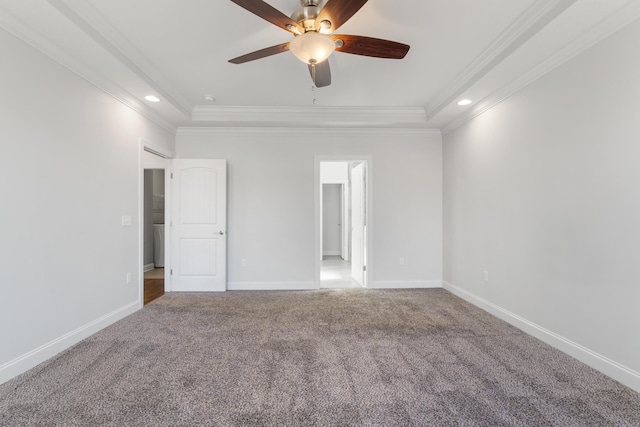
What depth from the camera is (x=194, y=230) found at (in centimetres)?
443

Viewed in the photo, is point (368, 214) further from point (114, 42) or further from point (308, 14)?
point (114, 42)

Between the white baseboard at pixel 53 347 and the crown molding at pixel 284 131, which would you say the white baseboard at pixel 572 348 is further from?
the white baseboard at pixel 53 347

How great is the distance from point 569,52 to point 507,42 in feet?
1.54

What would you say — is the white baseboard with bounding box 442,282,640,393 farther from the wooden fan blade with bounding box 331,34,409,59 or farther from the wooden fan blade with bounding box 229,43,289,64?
the wooden fan blade with bounding box 229,43,289,64

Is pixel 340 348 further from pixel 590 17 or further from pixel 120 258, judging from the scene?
pixel 590 17

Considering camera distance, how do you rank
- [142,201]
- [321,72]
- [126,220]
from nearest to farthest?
[321,72] → [126,220] → [142,201]

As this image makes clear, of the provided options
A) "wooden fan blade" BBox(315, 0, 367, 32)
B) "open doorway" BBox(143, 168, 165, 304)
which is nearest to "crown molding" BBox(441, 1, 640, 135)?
"wooden fan blade" BBox(315, 0, 367, 32)

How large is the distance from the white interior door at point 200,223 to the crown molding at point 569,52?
3.61 metres

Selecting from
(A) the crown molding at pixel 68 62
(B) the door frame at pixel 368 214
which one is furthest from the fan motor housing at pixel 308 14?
(B) the door frame at pixel 368 214

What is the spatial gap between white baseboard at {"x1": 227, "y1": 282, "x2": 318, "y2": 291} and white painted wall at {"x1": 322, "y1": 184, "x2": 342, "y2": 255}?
3.95 m

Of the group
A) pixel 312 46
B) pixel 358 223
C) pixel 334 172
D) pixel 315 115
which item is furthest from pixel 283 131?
pixel 334 172

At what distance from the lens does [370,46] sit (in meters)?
2.06

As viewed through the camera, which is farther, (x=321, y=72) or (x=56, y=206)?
(x=56, y=206)

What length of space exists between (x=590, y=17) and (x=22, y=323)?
458 cm
